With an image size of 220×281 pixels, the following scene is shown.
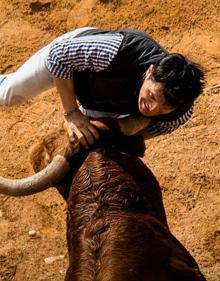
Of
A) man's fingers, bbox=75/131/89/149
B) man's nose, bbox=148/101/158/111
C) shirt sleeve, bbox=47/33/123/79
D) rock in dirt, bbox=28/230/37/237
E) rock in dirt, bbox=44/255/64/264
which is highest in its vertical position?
shirt sleeve, bbox=47/33/123/79

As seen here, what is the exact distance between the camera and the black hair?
12.1 ft

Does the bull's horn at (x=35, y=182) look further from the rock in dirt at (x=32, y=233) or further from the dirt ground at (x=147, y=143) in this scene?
the rock in dirt at (x=32, y=233)

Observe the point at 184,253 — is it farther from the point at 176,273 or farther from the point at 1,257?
the point at 1,257

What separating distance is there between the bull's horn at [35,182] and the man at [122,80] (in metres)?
0.22

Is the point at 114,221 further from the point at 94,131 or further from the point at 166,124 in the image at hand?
the point at 166,124

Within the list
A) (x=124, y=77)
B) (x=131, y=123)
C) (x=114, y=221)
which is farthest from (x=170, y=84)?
(x=114, y=221)

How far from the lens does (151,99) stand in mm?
3754

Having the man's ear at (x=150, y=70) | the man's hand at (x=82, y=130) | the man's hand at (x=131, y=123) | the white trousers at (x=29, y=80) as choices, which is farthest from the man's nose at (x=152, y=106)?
the white trousers at (x=29, y=80)

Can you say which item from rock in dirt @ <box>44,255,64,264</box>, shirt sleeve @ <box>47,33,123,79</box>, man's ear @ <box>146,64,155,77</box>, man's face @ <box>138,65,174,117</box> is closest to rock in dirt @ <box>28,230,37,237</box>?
rock in dirt @ <box>44,255,64,264</box>

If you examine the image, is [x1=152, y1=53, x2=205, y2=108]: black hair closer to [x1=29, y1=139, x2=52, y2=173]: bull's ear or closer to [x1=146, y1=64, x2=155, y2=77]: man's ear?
[x1=146, y1=64, x2=155, y2=77]: man's ear

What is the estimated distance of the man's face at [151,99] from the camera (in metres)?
3.70

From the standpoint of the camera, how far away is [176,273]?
3844mm

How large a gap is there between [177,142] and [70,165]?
2.16 m

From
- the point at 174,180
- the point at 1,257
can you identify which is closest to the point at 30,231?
the point at 1,257
